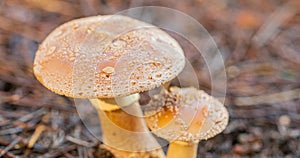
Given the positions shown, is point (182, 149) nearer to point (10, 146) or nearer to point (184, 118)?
point (184, 118)

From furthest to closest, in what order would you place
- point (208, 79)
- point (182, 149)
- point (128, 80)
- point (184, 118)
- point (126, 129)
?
point (208, 79) < point (126, 129) < point (182, 149) < point (184, 118) < point (128, 80)

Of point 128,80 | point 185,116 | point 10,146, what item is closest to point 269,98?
point 185,116

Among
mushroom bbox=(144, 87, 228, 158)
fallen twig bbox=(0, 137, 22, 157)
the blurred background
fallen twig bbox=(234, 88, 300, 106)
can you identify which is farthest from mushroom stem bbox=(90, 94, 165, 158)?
fallen twig bbox=(234, 88, 300, 106)

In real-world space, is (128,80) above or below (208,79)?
below

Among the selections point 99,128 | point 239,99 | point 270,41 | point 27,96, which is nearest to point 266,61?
point 270,41

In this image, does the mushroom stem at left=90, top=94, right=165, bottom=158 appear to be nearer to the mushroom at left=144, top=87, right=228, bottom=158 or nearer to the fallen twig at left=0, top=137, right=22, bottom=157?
the mushroom at left=144, top=87, right=228, bottom=158

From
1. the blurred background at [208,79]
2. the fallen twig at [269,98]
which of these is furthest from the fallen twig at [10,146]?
the fallen twig at [269,98]
